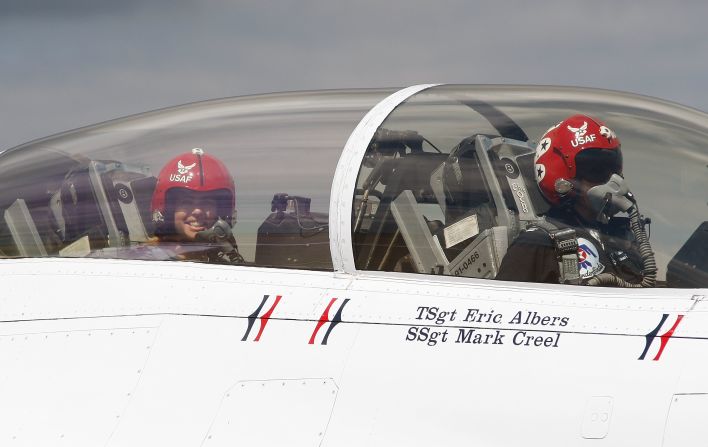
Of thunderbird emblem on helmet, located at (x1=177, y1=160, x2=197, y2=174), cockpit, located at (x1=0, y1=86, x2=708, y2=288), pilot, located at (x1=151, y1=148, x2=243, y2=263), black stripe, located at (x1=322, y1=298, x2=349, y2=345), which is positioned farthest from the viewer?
thunderbird emblem on helmet, located at (x1=177, y1=160, x2=197, y2=174)

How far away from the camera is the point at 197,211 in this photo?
442cm

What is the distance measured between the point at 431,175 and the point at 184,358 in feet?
4.70

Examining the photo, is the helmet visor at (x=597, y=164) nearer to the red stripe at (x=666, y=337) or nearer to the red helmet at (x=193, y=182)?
the red stripe at (x=666, y=337)

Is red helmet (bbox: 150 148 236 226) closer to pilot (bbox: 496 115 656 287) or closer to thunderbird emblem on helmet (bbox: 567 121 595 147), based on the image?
pilot (bbox: 496 115 656 287)

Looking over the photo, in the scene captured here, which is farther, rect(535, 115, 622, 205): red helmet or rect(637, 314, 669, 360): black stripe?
rect(535, 115, 622, 205): red helmet

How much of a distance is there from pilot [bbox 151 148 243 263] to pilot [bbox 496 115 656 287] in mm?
1378

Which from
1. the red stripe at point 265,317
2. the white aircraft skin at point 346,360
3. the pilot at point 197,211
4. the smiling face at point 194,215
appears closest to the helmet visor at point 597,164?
the white aircraft skin at point 346,360

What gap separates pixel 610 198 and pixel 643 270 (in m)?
0.39

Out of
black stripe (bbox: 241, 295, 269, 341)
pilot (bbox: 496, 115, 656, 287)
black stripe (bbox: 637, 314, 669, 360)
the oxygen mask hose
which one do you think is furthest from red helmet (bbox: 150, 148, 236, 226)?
black stripe (bbox: 637, 314, 669, 360)

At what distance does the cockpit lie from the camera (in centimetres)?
399

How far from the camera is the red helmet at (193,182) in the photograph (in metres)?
4.39

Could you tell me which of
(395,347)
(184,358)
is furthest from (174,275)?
(395,347)

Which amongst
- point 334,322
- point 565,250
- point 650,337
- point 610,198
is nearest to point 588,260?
point 565,250

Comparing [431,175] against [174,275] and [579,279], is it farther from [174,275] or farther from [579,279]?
[174,275]
